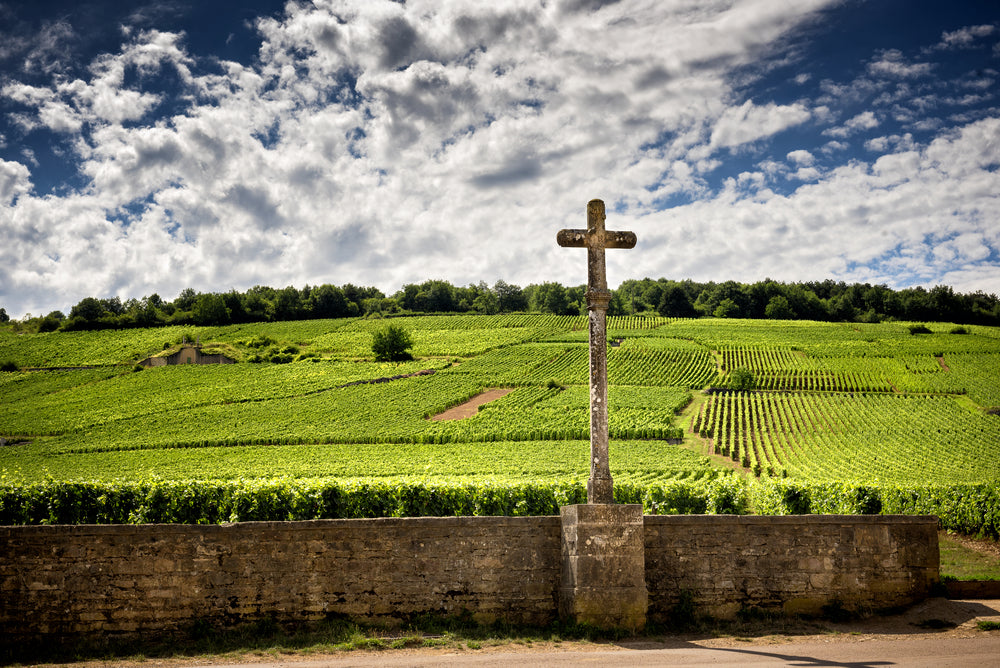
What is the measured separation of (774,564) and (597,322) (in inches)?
176

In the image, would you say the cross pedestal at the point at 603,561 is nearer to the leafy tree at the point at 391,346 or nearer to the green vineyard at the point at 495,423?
the green vineyard at the point at 495,423

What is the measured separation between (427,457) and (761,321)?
87.3 metres

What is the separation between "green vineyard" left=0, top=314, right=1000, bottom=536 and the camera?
603 inches

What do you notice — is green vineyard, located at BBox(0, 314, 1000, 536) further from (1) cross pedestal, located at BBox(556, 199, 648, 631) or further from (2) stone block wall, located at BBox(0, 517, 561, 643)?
(1) cross pedestal, located at BBox(556, 199, 648, 631)

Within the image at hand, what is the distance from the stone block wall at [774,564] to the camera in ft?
29.7

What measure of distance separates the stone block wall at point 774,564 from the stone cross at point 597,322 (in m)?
1.07

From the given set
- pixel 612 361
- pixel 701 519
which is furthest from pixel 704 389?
pixel 701 519

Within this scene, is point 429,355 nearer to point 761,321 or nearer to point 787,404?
point 787,404

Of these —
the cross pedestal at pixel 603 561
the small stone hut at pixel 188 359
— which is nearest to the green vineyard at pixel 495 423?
the small stone hut at pixel 188 359

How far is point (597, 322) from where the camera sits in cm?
937

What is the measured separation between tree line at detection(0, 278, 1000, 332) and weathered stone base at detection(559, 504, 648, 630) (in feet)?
324

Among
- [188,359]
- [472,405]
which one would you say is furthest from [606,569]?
[188,359]

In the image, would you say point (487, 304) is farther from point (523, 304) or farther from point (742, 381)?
point (742, 381)

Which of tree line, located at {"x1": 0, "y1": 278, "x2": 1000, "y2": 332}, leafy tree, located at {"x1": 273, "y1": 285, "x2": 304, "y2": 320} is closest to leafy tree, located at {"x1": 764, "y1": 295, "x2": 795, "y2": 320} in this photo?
tree line, located at {"x1": 0, "y1": 278, "x2": 1000, "y2": 332}
